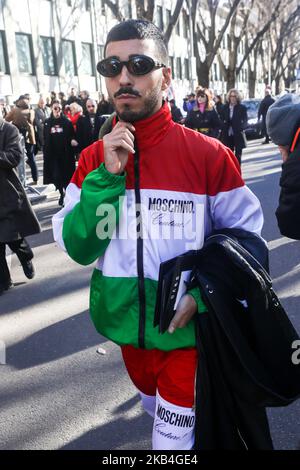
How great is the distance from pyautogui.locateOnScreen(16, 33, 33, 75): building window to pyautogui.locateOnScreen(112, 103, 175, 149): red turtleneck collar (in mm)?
23531

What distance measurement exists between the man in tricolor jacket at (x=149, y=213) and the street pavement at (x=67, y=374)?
3.81 feet

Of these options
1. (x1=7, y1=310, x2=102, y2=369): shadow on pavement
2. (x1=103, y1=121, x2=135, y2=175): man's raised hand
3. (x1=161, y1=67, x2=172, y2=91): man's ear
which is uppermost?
(x1=161, y1=67, x2=172, y2=91): man's ear

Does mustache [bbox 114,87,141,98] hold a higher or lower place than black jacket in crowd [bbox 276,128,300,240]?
higher

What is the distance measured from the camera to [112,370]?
147 inches

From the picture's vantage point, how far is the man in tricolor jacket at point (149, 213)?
74.4 inches

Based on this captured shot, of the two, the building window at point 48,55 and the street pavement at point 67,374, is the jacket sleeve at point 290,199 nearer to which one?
the street pavement at point 67,374

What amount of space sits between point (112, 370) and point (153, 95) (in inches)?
91.4

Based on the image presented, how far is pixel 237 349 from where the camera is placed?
1.82 m

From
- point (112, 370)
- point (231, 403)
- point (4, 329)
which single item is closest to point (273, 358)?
point (231, 403)

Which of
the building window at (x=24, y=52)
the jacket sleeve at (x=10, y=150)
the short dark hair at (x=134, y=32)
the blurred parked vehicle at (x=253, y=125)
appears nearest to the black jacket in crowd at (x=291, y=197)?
the short dark hair at (x=134, y=32)

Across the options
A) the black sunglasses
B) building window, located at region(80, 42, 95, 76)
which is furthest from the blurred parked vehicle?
the black sunglasses

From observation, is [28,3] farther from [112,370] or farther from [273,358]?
[273,358]

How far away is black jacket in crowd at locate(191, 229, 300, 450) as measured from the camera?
6.03 feet

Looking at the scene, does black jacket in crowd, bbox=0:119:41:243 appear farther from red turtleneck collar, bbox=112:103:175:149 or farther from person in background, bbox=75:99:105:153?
person in background, bbox=75:99:105:153
